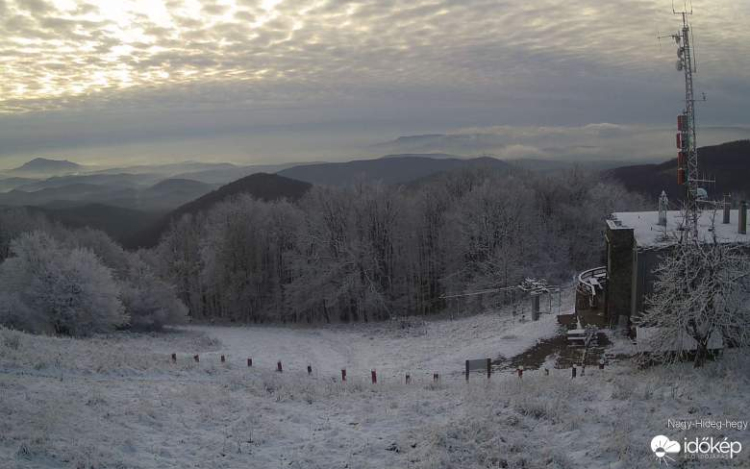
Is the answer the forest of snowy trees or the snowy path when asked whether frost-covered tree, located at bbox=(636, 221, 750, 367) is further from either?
the forest of snowy trees

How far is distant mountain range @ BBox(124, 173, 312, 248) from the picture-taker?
96.7 m

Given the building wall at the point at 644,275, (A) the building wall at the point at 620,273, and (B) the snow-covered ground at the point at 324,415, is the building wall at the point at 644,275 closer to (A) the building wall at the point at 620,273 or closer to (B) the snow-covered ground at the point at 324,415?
(A) the building wall at the point at 620,273

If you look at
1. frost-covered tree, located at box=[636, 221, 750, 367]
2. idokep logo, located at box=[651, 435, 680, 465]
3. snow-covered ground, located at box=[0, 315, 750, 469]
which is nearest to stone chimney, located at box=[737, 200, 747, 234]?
frost-covered tree, located at box=[636, 221, 750, 367]

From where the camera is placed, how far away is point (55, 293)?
32438mm

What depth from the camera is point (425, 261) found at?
6028cm

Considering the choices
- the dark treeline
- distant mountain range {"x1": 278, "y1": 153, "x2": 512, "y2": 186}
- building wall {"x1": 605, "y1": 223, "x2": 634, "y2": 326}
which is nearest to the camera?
building wall {"x1": 605, "y1": 223, "x2": 634, "y2": 326}

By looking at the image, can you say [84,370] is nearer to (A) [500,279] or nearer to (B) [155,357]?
(B) [155,357]

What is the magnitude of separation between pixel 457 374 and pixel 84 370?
14.5 m

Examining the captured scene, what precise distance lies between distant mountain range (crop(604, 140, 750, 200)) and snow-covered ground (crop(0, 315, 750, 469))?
69.0 metres

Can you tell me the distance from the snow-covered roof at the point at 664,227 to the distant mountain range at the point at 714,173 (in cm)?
5305

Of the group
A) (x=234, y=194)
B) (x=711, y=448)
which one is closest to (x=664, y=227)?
(x=711, y=448)

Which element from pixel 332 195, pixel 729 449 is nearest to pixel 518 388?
pixel 729 449

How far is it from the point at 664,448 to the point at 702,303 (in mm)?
6040

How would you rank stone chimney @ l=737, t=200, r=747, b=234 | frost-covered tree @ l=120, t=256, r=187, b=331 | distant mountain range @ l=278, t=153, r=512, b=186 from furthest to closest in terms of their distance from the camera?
distant mountain range @ l=278, t=153, r=512, b=186 → frost-covered tree @ l=120, t=256, r=187, b=331 → stone chimney @ l=737, t=200, r=747, b=234
